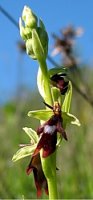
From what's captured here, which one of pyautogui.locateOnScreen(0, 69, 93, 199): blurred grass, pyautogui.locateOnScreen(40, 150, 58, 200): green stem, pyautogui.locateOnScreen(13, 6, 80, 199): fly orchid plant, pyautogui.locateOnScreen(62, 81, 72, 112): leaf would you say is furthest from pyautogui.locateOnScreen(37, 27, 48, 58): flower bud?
pyautogui.locateOnScreen(0, 69, 93, 199): blurred grass

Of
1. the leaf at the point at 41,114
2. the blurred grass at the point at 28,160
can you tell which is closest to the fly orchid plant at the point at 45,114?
the leaf at the point at 41,114

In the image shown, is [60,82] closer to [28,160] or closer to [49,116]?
[49,116]

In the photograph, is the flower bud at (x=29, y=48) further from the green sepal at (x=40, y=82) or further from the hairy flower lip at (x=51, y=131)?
the hairy flower lip at (x=51, y=131)

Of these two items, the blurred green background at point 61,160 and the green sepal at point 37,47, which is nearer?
the green sepal at point 37,47

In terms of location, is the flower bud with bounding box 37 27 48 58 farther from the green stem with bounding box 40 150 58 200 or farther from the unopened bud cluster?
the green stem with bounding box 40 150 58 200

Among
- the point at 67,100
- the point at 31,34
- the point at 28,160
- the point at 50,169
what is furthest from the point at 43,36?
the point at 28,160

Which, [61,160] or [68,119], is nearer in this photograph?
[68,119]

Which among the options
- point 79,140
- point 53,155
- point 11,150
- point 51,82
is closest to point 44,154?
point 53,155

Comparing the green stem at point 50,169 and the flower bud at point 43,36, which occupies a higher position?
the flower bud at point 43,36
